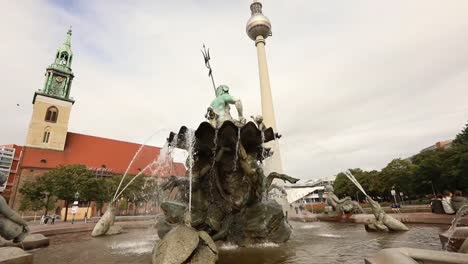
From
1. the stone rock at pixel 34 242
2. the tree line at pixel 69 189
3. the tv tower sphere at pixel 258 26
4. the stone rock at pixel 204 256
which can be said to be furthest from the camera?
the tv tower sphere at pixel 258 26

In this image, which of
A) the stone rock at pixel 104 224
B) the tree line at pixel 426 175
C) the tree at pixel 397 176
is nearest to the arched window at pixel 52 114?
the stone rock at pixel 104 224

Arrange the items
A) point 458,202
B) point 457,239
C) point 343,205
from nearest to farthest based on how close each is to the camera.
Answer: point 457,239 → point 458,202 → point 343,205

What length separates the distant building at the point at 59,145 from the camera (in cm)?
4953

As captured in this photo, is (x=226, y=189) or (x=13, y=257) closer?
(x=13, y=257)

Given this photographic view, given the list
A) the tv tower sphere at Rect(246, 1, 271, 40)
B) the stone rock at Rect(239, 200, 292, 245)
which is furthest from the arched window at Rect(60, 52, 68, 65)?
the stone rock at Rect(239, 200, 292, 245)

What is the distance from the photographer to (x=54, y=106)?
54.7 metres

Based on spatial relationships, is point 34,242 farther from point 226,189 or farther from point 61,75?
point 61,75

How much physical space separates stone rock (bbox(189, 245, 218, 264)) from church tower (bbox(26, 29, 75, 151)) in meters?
59.2

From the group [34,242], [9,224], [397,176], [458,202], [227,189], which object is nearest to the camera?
[9,224]

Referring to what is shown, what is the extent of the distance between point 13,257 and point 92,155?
2277 inches

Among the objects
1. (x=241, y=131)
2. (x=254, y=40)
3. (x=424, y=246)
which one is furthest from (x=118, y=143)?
(x=424, y=246)

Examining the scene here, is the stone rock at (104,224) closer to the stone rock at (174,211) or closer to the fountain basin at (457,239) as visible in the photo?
the stone rock at (174,211)

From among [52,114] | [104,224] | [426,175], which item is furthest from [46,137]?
[426,175]

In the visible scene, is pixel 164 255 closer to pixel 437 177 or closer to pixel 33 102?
pixel 437 177
